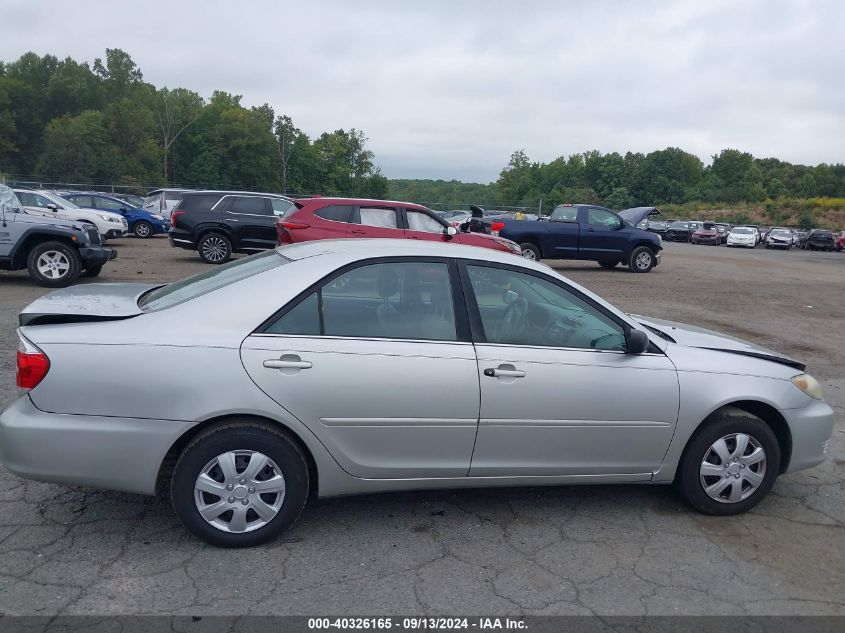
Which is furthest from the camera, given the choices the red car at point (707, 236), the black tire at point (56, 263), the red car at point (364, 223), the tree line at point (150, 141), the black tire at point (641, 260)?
the tree line at point (150, 141)

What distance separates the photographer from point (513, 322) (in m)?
4.11

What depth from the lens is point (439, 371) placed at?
379 cm

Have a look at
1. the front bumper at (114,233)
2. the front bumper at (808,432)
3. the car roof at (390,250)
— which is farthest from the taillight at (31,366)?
the front bumper at (114,233)

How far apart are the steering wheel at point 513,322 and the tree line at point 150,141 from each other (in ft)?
171

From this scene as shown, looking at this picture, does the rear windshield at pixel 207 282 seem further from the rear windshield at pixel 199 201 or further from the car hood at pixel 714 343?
the rear windshield at pixel 199 201

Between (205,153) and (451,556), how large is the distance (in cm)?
7405

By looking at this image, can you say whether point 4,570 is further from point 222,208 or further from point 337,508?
point 222,208

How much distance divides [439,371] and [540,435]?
68cm

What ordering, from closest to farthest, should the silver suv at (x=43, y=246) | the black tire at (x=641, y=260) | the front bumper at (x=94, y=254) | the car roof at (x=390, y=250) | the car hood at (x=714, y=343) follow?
the car roof at (x=390, y=250) < the car hood at (x=714, y=343) < the silver suv at (x=43, y=246) < the front bumper at (x=94, y=254) < the black tire at (x=641, y=260)

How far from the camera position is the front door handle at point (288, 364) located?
142 inches

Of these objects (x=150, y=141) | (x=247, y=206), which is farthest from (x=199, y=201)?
(x=150, y=141)

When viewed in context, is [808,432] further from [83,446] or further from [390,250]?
[83,446]

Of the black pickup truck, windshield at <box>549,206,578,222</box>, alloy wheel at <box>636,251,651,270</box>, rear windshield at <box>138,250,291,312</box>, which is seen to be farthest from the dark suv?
rear windshield at <box>138,250,291,312</box>

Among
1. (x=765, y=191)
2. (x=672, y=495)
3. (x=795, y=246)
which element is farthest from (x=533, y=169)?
(x=672, y=495)
